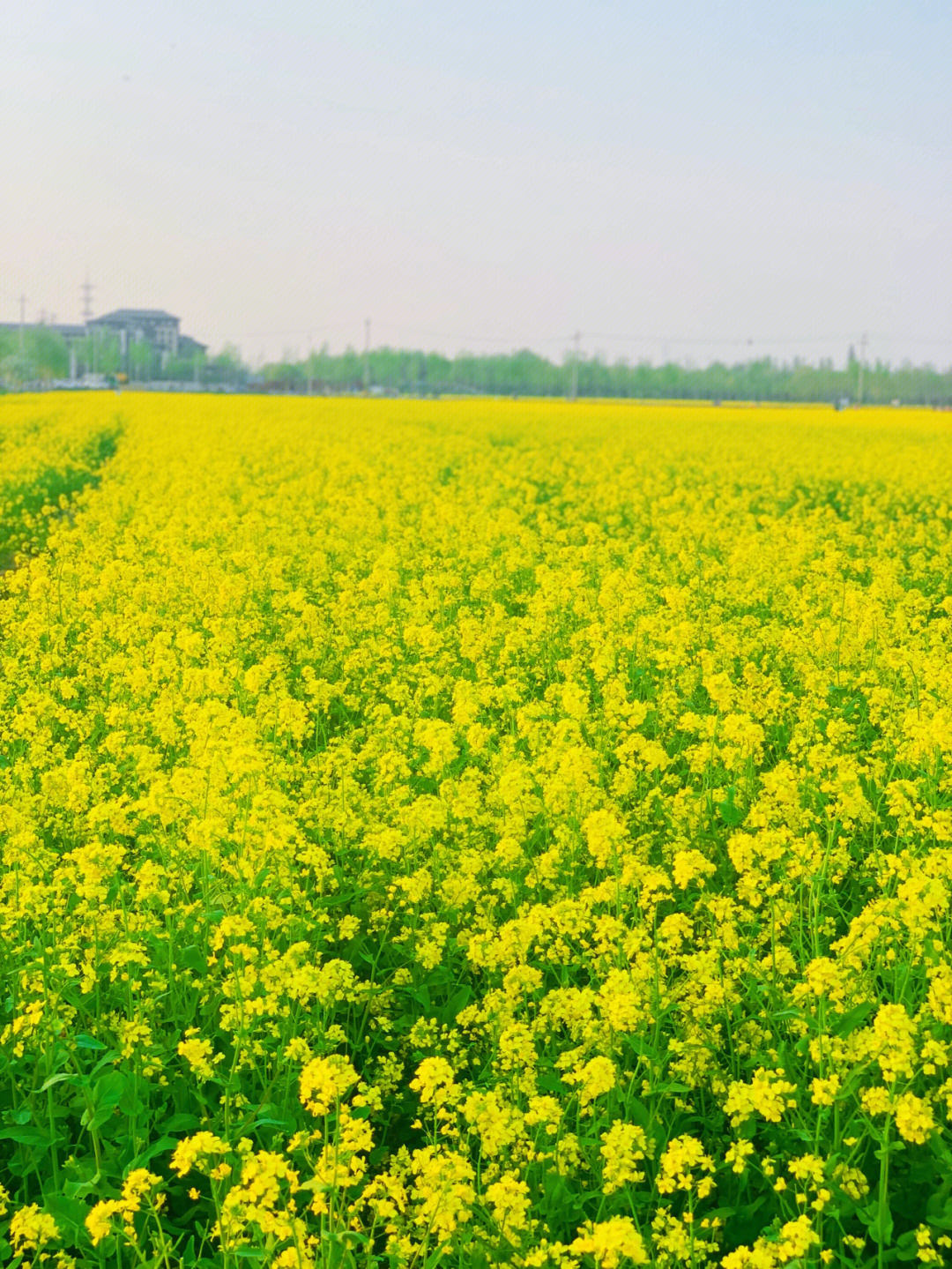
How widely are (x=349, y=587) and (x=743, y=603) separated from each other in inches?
115

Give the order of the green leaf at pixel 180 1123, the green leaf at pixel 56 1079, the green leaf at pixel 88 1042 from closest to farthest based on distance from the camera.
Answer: the green leaf at pixel 56 1079, the green leaf at pixel 180 1123, the green leaf at pixel 88 1042

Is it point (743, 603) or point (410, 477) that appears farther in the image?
point (410, 477)

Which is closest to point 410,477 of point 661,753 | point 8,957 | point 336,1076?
point 661,753

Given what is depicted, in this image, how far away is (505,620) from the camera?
8.80 metres

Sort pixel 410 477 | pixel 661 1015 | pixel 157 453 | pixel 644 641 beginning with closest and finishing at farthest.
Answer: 1. pixel 661 1015
2. pixel 644 641
3. pixel 410 477
4. pixel 157 453

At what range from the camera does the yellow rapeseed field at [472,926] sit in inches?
123

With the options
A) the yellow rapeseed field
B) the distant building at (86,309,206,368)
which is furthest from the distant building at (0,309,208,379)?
the yellow rapeseed field

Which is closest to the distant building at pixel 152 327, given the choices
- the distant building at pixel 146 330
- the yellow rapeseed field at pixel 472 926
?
the distant building at pixel 146 330

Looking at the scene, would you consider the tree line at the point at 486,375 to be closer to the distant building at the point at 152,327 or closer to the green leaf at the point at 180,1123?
the distant building at the point at 152,327

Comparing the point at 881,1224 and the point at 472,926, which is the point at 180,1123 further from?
the point at 881,1224

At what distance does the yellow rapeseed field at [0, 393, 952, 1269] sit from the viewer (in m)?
3.12

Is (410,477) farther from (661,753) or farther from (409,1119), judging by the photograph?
(409,1119)

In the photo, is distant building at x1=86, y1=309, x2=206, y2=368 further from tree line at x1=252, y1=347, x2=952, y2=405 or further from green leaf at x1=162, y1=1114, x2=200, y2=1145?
green leaf at x1=162, y1=1114, x2=200, y2=1145

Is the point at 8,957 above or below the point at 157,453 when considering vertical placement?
below
